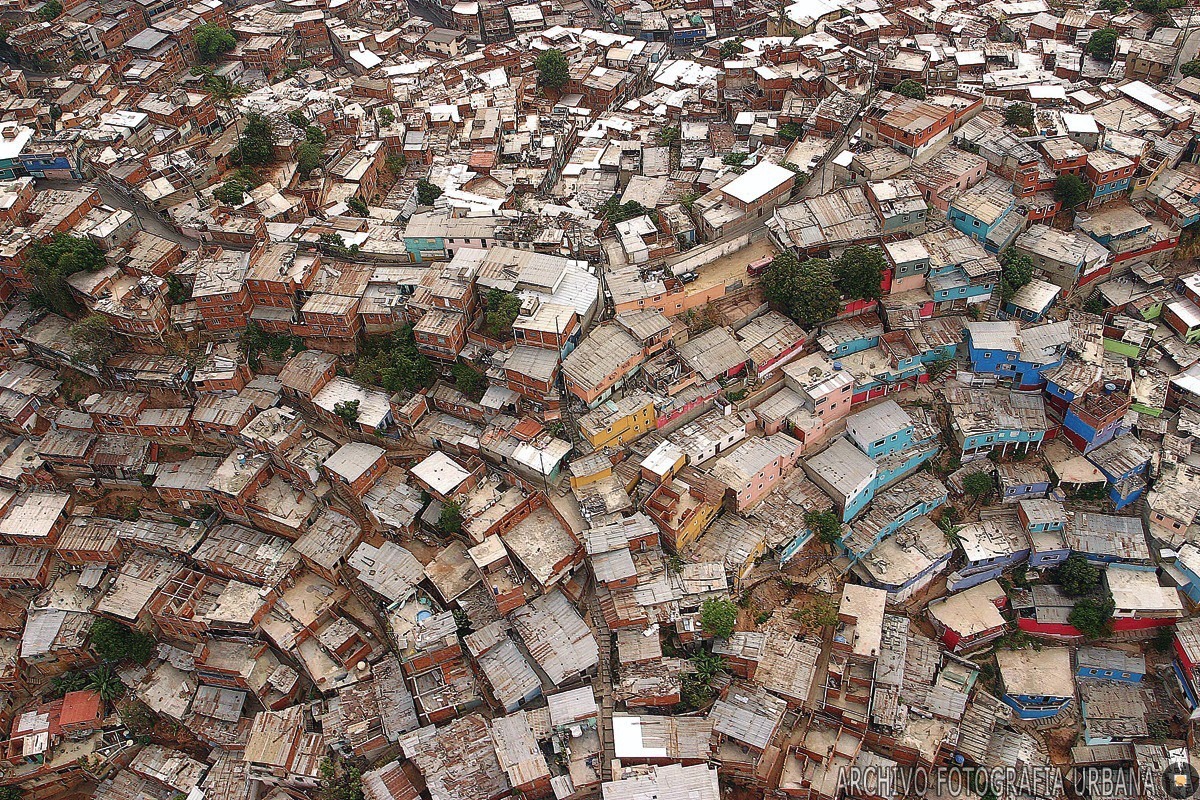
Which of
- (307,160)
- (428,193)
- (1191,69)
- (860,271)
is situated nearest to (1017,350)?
(860,271)

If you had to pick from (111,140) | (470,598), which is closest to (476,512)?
(470,598)

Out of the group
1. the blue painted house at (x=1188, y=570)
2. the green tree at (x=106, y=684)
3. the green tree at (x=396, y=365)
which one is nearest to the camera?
the blue painted house at (x=1188, y=570)

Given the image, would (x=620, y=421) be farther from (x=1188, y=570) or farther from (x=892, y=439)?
(x=1188, y=570)

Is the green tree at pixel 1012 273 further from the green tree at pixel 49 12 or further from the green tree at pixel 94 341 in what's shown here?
the green tree at pixel 49 12

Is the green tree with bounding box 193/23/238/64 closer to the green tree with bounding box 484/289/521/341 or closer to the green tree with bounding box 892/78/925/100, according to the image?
the green tree with bounding box 484/289/521/341

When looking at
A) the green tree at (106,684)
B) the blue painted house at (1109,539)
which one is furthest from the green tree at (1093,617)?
the green tree at (106,684)

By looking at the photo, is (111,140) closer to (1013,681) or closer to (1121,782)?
(1013,681)


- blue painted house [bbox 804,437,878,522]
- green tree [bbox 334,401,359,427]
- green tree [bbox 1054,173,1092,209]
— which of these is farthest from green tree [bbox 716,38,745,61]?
green tree [bbox 334,401,359,427]
